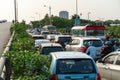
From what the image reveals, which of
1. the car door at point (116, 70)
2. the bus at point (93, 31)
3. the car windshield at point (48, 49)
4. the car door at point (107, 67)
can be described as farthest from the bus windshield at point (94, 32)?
the car door at point (116, 70)

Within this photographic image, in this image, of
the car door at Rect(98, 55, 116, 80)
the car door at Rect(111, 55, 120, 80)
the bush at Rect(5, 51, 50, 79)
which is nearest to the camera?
the bush at Rect(5, 51, 50, 79)

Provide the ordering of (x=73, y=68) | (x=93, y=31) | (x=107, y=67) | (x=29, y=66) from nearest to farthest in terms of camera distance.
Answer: (x=29, y=66) < (x=73, y=68) < (x=107, y=67) < (x=93, y=31)

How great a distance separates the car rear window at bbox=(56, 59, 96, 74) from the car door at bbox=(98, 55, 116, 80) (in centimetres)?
228

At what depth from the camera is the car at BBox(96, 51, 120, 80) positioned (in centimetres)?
1286

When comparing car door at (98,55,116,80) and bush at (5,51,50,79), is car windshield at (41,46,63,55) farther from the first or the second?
bush at (5,51,50,79)

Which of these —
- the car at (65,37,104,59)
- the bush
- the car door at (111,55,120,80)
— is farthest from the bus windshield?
the bush

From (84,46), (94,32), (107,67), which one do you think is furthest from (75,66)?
(94,32)

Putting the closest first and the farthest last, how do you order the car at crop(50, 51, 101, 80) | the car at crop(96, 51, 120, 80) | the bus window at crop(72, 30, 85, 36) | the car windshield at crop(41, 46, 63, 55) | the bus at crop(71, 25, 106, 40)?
the car at crop(50, 51, 101, 80) → the car at crop(96, 51, 120, 80) → the car windshield at crop(41, 46, 63, 55) → the bus at crop(71, 25, 106, 40) → the bus window at crop(72, 30, 85, 36)

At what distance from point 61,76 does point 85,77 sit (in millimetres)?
631

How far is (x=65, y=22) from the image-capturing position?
475ft

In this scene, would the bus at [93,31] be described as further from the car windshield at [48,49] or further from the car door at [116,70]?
the car door at [116,70]

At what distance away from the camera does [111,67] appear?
13.2m

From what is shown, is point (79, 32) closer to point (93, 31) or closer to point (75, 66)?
point (93, 31)

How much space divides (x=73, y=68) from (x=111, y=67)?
2.51 meters
